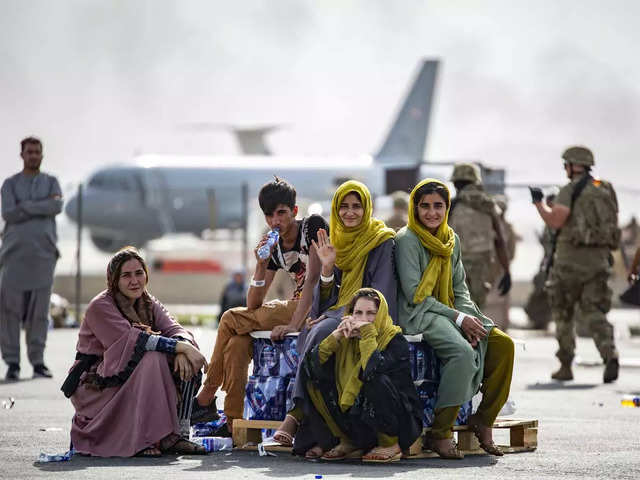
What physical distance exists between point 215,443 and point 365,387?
100 centimetres

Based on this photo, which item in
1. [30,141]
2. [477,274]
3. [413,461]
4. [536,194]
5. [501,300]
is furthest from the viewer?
[501,300]

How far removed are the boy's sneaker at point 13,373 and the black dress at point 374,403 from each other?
547 centimetres

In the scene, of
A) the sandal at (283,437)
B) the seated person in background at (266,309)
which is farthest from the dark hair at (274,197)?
the sandal at (283,437)

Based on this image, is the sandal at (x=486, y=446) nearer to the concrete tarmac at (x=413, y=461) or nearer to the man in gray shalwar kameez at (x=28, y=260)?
the concrete tarmac at (x=413, y=461)

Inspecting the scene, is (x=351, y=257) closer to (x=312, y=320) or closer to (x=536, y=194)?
(x=312, y=320)

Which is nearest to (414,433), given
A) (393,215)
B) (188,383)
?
(188,383)

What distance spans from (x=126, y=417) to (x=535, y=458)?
1.88 metres

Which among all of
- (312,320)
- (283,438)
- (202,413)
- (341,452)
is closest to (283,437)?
(283,438)

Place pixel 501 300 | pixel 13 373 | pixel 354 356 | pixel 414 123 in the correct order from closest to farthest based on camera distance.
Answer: pixel 354 356, pixel 13 373, pixel 501 300, pixel 414 123

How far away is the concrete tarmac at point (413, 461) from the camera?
6355mm

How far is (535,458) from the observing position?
7043 millimetres

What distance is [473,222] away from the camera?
12.0 meters

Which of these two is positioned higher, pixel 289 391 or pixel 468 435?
pixel 289 391

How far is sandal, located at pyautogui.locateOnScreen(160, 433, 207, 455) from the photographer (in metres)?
7.06
